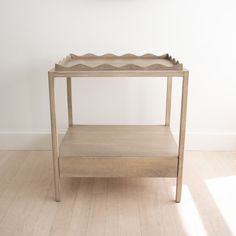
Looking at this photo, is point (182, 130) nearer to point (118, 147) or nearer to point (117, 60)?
point (118, 147)

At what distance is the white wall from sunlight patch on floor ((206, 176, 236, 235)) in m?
0.42

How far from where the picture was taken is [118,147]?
1633mm

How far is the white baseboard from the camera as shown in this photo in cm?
219

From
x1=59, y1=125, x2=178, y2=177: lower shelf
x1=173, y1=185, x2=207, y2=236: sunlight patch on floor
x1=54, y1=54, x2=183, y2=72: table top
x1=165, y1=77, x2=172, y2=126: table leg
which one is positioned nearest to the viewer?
x1=173, y1=185, x2=207, y2=236: sunlight patch on floor

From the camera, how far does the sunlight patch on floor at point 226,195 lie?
58.8 inches

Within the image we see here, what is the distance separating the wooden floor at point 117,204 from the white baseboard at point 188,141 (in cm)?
18

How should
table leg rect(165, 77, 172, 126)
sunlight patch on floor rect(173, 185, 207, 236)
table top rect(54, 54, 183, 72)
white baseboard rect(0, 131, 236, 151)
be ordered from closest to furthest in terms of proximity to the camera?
sunlight patch on floor rect(173, 185, 207, 236) → table top rect(54, 54, 183, 72) → table leg rect(165, 77, 172, 126) → white baseboard rect(0, 131, 236, 151)

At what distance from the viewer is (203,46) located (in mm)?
2016

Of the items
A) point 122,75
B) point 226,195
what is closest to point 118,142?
point 122,75

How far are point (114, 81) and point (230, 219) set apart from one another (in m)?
1.06

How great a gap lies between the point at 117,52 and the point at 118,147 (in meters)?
0.67

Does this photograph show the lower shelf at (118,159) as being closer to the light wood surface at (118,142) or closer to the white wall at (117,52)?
the light wood surface at (118,142)

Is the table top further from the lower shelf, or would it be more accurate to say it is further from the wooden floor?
the wooden floor

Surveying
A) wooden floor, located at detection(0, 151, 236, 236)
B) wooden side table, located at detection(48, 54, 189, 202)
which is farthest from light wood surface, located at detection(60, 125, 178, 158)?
wooden floor, located at detection(0, 151, 236, 236)
